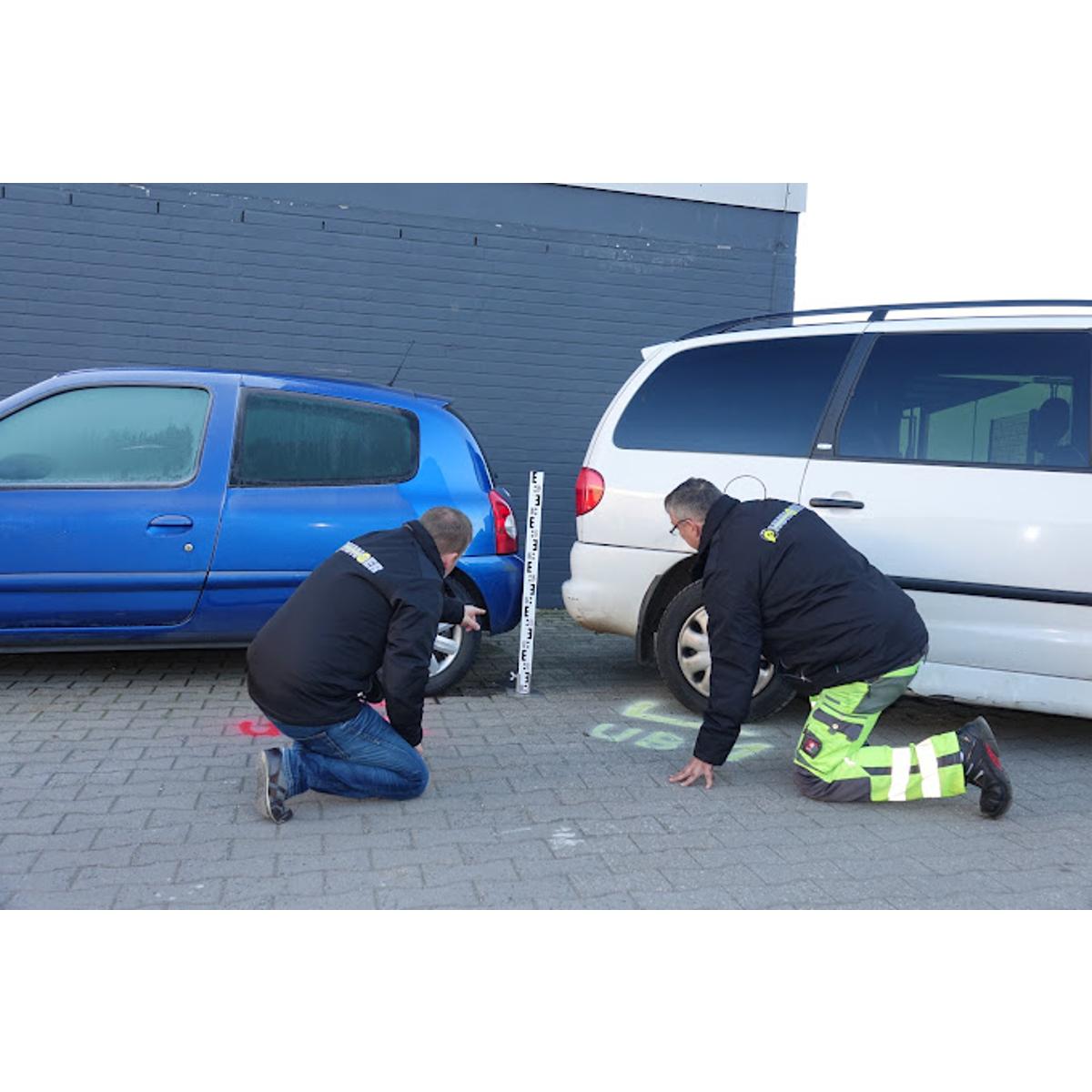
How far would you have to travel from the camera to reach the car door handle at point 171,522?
5.14 metres

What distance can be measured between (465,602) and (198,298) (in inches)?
168

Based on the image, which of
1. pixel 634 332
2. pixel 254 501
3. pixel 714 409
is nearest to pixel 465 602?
pixel 254 501

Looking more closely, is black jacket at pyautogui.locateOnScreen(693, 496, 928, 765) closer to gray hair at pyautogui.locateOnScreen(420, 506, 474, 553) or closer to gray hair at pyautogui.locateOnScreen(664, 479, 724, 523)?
gray hair at pyautogui.locateOnScreen(664, 479, 724, 523)

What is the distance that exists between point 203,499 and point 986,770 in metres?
3.90

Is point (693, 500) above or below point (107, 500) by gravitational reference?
above

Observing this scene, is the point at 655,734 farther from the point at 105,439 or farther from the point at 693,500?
the point at 105,439

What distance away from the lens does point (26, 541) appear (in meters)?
5.04

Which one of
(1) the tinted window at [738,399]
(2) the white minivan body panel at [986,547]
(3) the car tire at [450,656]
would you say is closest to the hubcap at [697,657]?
(2) the white minivan body panel at [986,547]

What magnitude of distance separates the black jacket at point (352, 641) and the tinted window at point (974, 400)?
92.5 inches

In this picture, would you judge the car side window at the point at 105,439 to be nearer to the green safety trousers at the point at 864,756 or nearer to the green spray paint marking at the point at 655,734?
the green spray paint marking at the point at 655,734

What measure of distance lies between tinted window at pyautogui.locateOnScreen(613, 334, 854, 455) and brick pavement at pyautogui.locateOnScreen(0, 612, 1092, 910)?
4.78 ft

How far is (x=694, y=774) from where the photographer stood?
4039 millimetres

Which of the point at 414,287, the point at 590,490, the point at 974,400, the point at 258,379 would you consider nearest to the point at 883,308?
the point at 974,400
